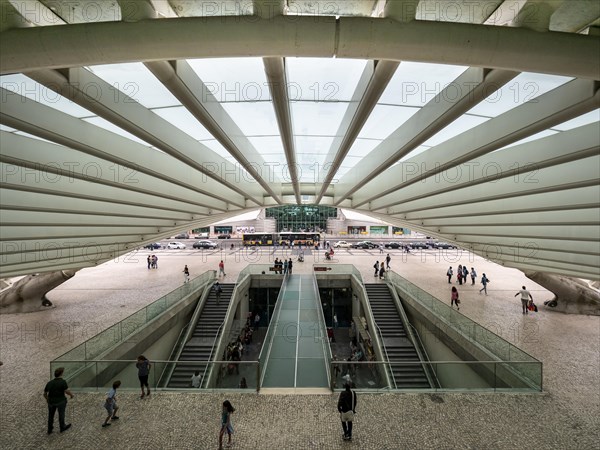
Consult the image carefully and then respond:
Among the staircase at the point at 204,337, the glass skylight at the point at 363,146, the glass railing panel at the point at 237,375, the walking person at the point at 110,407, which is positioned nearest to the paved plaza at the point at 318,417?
the walking person at the point at 110,407

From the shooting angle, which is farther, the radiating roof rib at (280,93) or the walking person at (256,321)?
the walking person at (256,321)

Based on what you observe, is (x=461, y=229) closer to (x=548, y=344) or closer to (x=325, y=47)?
(x=548, y=344)

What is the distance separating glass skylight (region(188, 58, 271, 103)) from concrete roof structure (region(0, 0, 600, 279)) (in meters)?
0.02

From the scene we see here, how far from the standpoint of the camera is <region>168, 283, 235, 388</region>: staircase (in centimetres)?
1182

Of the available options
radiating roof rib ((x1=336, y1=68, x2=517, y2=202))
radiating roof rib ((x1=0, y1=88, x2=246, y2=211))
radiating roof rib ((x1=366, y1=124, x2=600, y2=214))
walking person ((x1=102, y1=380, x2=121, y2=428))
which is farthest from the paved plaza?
radiating roof rib ((x1=336, y1=68, x2=517, y2=202))

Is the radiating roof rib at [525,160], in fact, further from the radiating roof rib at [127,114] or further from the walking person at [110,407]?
the walking person at [110,407]

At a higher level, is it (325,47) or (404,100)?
(404,100)

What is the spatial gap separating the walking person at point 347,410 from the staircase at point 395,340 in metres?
6.45

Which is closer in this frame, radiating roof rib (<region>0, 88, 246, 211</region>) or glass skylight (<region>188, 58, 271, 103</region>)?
glass skylight (<region>188, 58, 271, 103</region>)

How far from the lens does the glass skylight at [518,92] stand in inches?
138

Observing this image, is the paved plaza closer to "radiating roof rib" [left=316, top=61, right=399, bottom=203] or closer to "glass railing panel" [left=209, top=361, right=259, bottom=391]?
"glass railing panel" [left=209, top=361, right=259, bottom=391]

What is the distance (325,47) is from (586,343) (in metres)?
13.9

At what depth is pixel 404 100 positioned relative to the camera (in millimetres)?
4449

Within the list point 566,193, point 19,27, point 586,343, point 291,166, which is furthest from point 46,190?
point 586,343
